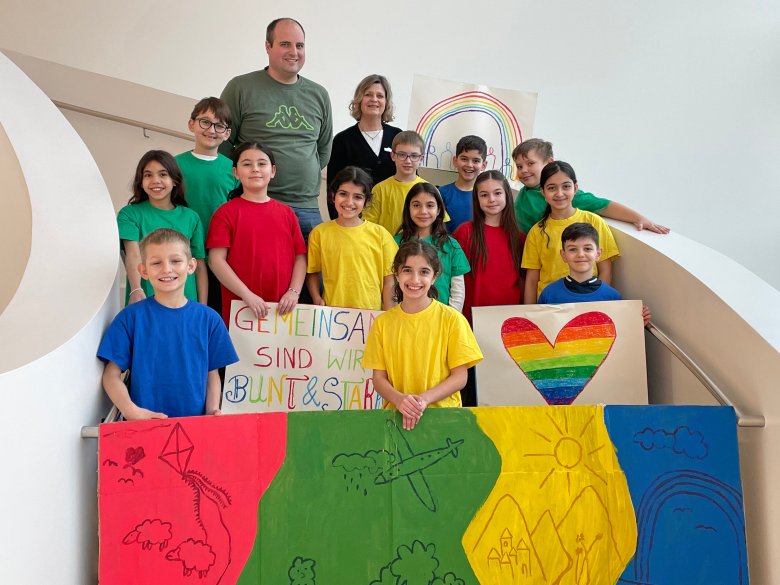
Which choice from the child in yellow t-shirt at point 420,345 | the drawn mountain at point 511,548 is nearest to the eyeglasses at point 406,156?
the child in yellow t-shirt at point 420,345

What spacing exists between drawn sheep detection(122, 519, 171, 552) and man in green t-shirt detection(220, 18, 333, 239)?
6.02 ft

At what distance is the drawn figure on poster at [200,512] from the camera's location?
266cm

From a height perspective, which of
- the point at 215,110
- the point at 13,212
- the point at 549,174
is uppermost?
the point at 215,110

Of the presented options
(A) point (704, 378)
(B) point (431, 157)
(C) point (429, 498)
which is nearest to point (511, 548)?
(C) point (429, 498)

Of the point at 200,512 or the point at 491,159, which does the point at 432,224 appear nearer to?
the point at 491,159

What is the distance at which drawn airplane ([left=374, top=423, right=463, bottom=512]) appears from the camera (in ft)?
9.06

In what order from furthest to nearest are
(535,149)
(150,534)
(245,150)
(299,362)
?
(535,149), (245,150), (299,362), (150,534)

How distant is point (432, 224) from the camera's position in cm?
393

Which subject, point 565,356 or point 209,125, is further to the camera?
point 209,125

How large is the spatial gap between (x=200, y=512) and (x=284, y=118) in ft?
7.15

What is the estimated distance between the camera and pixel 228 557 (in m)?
2.67

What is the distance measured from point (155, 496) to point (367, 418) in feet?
2.21

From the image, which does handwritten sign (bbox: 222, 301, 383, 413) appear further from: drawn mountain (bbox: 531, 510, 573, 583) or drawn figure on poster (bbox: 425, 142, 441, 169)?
drawn figure on poster (bbox: 425, 142, 441, 169)

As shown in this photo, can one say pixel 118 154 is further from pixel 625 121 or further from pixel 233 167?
pixel 625 121
